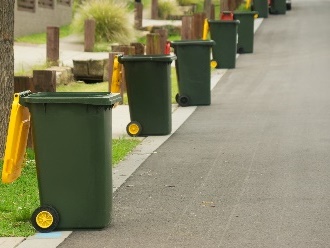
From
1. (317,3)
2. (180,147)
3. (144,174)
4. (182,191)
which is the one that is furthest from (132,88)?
(317,3)

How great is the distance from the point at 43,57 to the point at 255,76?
458cm

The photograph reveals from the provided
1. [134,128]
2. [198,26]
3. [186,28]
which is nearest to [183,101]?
[134,128]

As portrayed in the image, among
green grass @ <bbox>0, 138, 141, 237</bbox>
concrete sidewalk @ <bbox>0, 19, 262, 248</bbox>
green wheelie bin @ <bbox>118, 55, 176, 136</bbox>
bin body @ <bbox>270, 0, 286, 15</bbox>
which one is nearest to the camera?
concrete sidewalk @ <bbox>0, 19, 262, 248</bbox>

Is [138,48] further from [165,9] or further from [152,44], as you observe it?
[165,9]

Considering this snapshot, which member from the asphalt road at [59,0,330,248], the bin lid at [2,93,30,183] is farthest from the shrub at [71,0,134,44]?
the bin lid at [2,93,30,183]

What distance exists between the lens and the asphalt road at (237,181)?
28.5 feet

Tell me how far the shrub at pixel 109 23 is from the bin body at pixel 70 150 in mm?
20393

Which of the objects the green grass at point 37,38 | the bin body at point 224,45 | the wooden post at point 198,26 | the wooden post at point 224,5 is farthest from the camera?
the wooden post at point 224,5

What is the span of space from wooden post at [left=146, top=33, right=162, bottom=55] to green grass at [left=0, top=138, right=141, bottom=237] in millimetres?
9039

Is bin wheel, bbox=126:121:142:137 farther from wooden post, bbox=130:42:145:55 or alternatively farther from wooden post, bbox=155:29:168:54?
wooden post, bbox=155:29:168:54

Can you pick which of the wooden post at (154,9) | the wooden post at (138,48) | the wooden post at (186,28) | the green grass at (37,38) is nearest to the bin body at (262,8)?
the wooden post at (154,9)

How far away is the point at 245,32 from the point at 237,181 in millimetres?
17869

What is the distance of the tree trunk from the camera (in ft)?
39.0

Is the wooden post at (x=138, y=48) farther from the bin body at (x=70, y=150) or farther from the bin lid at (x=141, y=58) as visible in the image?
the bin body at (x=70, y=150)
